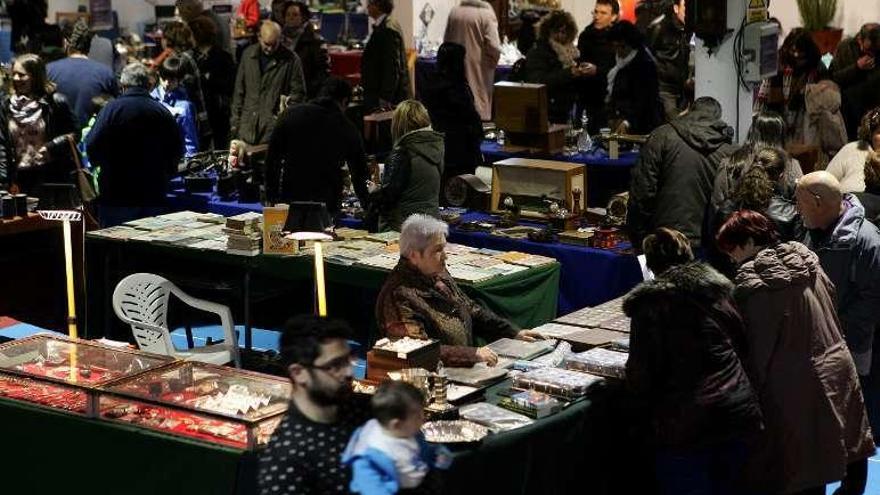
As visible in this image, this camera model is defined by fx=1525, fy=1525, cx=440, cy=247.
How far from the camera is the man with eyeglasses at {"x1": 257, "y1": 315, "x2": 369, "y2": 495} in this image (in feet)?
13.4

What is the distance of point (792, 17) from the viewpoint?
15352mm

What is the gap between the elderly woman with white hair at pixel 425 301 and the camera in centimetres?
589

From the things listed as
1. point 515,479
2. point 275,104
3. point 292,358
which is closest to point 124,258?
point 275,104

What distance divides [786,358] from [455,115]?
4.78 m

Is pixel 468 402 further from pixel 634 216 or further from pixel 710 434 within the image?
pixel 634 216

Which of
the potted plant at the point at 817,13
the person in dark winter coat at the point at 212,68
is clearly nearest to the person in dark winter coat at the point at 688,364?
the person in dark winter coat at the point at 212,68

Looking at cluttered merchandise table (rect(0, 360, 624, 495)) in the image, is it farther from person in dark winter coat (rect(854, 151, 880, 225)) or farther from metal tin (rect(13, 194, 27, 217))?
metal tin (rect(13, 194, 27, 217))

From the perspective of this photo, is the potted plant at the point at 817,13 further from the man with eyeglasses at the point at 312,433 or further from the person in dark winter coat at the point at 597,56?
the man with eyeglasses at the point at 312,433

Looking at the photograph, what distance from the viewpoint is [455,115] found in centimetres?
1002

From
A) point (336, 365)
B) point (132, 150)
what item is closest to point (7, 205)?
point (132, 150)

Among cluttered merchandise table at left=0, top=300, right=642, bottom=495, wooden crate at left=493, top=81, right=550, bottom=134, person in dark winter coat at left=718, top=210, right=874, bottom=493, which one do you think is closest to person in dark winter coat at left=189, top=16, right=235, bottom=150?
wooden crate at left=493, top=81, right=550, bottom=134

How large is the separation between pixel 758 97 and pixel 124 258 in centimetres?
486

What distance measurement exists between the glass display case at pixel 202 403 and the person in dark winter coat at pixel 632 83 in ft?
17.2

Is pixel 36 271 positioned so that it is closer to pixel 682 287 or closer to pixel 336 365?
pixel 682 287
